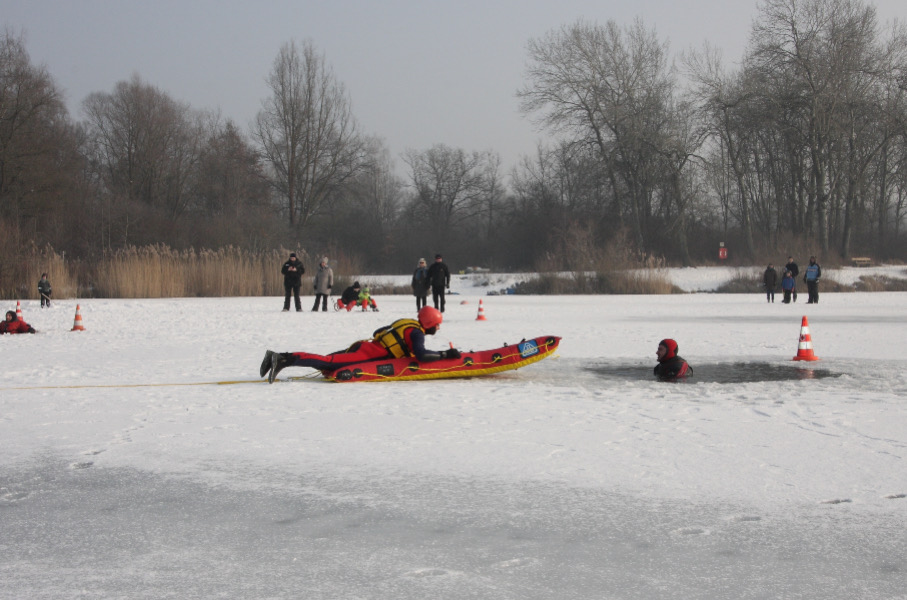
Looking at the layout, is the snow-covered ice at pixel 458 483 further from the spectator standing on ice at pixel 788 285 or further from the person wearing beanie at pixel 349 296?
the spectator standing on ice at pixel 788 285

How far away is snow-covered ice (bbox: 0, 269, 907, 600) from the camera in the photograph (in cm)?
347

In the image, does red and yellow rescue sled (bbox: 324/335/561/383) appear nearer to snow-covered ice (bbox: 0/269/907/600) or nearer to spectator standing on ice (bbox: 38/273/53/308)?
snow-covered ice (bbox: 0/269/907/600)

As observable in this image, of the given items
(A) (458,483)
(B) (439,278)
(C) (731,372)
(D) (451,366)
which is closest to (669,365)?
(C) (731,372)

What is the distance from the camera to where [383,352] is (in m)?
9.24

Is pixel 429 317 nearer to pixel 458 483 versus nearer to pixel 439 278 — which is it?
pixel 458 483

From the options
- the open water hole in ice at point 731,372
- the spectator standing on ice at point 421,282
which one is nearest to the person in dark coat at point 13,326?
the spectator standing on ice at point 421,282

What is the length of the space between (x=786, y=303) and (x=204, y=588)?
25443 millimetres

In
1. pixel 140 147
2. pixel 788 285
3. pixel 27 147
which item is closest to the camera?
pixel 788 285

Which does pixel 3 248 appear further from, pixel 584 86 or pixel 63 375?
pixel 584 86

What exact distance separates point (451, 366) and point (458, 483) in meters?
4.28

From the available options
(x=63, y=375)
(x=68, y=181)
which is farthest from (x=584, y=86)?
(x=63, y=375)

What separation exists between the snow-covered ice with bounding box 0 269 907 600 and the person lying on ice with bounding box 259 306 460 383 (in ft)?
0.84

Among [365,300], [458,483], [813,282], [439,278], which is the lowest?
[458,483]

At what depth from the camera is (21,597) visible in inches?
126
